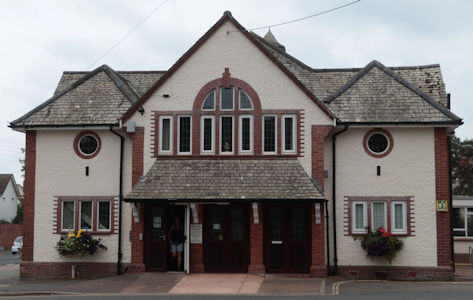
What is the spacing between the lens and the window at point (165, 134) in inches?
811

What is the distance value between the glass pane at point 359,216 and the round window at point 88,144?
10.0 meters

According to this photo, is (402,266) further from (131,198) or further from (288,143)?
(131,198)

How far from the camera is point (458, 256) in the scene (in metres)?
24.7

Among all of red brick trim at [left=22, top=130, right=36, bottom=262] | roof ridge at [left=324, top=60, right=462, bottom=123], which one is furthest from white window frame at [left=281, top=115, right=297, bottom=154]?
red brick trim at [left=22, top=130, right=36, bottom=262]

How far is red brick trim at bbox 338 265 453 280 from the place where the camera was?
19.4 m

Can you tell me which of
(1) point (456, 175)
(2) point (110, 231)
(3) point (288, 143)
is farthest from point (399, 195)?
(1) point (456, 175)

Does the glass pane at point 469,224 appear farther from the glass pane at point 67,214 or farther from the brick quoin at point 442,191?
the glass pane at point 67,214

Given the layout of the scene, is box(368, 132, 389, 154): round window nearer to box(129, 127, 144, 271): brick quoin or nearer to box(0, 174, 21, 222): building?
box(129, 127, 144, 271): brick quoin

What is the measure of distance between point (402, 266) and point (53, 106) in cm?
1441

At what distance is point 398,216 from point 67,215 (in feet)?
40.2

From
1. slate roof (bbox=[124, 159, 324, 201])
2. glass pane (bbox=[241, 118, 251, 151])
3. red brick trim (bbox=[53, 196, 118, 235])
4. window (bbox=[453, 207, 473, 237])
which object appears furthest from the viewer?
window (bbox=[453, 207, 473, 237])

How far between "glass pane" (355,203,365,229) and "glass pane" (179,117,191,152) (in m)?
6.54

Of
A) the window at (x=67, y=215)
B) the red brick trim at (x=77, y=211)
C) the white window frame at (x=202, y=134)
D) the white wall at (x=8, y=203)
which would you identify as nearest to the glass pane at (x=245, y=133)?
the white window frame at (x=202, y=134)

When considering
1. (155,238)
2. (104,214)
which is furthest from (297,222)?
(104,214)
